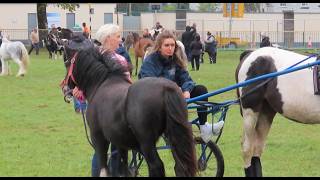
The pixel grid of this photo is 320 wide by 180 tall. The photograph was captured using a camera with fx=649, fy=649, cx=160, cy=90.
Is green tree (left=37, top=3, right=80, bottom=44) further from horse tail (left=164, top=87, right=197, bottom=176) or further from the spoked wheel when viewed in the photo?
horse tail (left=164, top=87, right=197, bottom=176)

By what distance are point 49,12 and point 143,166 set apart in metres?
47.6

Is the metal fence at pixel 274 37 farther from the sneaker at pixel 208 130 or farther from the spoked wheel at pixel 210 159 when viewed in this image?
the sneaker at pixel 208 130

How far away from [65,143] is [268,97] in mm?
4058

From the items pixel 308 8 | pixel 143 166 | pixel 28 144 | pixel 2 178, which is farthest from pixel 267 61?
pixel 308 8

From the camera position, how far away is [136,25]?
187 feet

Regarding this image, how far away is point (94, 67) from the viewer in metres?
6.28

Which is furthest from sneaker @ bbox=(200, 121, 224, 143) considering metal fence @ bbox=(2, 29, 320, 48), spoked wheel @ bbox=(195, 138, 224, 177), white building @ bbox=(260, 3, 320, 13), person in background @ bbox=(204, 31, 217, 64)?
white building @ bbox=(260, 3, 320, 13)

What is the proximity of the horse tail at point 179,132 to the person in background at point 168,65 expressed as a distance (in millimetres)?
1282

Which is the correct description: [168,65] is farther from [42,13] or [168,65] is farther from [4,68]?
[42,13]

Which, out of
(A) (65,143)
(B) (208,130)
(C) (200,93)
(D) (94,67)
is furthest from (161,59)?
(A) (65,143)

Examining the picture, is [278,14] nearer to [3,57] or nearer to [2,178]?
[3,57]

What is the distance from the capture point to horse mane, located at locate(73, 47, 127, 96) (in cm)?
622

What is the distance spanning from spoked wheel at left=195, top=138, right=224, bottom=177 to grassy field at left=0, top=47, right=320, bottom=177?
1.56ft

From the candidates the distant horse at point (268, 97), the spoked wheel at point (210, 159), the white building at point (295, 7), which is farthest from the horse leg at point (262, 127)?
the white building at point (295, 7)
